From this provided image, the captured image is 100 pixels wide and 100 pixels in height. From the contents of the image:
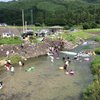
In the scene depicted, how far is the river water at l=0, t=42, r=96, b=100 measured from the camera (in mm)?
33188

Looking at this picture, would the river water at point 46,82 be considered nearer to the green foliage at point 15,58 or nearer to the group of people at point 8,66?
the group of people at point 8,66

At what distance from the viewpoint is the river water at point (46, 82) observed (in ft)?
109

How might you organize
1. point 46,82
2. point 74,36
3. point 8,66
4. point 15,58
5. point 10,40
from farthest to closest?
1. point 74,36
2. point 10,40
3. point 15,58
4. point 8,66
5. point 46,82

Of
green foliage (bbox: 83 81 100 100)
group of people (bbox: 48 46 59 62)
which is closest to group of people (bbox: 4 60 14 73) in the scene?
group of people (bbox: 48 46 59 62)

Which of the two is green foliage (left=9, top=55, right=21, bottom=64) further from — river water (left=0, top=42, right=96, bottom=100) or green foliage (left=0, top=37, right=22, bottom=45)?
green foliage (left=0, top=37, right=22, bottom=45)

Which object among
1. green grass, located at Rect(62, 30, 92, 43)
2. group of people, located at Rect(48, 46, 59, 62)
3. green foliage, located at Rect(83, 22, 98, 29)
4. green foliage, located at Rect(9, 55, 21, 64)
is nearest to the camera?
green foliage, located at Rect(9, 55, 21, 64)

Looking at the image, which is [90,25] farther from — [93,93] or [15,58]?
[93,93]

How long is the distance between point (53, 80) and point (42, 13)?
412 feet

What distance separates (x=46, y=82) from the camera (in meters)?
38.8

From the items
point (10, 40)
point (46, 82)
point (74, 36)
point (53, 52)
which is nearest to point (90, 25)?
point (74, 36)

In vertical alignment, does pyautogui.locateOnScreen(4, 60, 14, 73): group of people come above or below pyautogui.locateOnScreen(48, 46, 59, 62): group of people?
above

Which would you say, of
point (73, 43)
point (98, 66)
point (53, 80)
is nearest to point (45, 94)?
point (53, 80)

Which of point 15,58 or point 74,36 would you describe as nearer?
point 15,58

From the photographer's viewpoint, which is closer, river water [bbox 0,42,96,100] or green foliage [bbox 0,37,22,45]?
river water [bbox 0,42,96,100]
